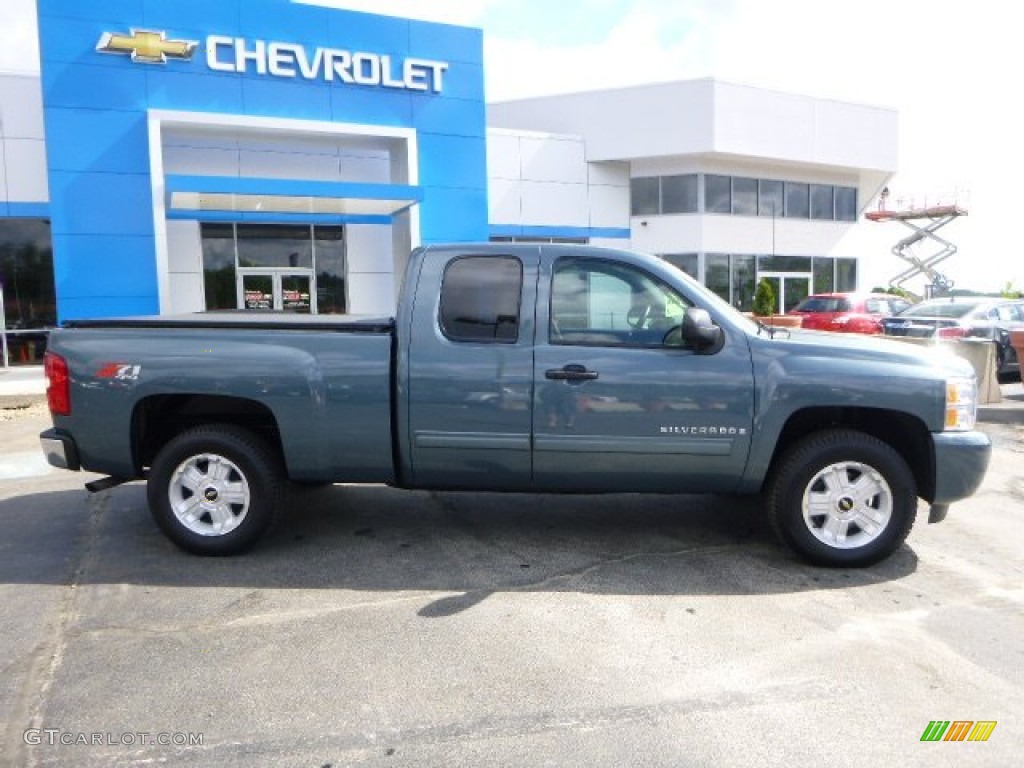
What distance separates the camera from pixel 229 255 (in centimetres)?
1858

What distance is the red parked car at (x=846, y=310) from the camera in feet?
67.3

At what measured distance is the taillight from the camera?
189 inches

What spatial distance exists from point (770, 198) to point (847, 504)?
24.5m

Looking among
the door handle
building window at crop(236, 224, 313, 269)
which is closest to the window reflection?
building window at crop(236, 224, 313, 269)

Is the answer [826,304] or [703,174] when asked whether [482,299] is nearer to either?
[826,304]

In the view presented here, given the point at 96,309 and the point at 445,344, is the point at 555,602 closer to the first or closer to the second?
the point at 445,344

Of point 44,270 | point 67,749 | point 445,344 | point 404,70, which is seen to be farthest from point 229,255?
point 67,749

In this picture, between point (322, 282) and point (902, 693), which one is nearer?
point (902, 693)

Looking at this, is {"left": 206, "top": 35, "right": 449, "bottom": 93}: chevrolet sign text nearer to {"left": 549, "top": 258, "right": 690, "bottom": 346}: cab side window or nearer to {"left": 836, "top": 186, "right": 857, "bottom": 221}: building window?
{"left": 549, "top": 258, "right": 690, "bottom": 346}: cab side window

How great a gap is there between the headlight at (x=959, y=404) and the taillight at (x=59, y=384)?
5.21 m

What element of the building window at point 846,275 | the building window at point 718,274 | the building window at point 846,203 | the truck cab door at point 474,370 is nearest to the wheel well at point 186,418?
the truck cab door at point 474,370

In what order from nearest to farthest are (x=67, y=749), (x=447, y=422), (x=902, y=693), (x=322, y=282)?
(x=67, y=749) → (x=902, y=693) → (x=447, y=422) → (x=322, y=282)

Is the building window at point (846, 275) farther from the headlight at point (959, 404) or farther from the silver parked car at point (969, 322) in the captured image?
the headlight at point (959, 404)

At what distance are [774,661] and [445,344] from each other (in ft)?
7.98
